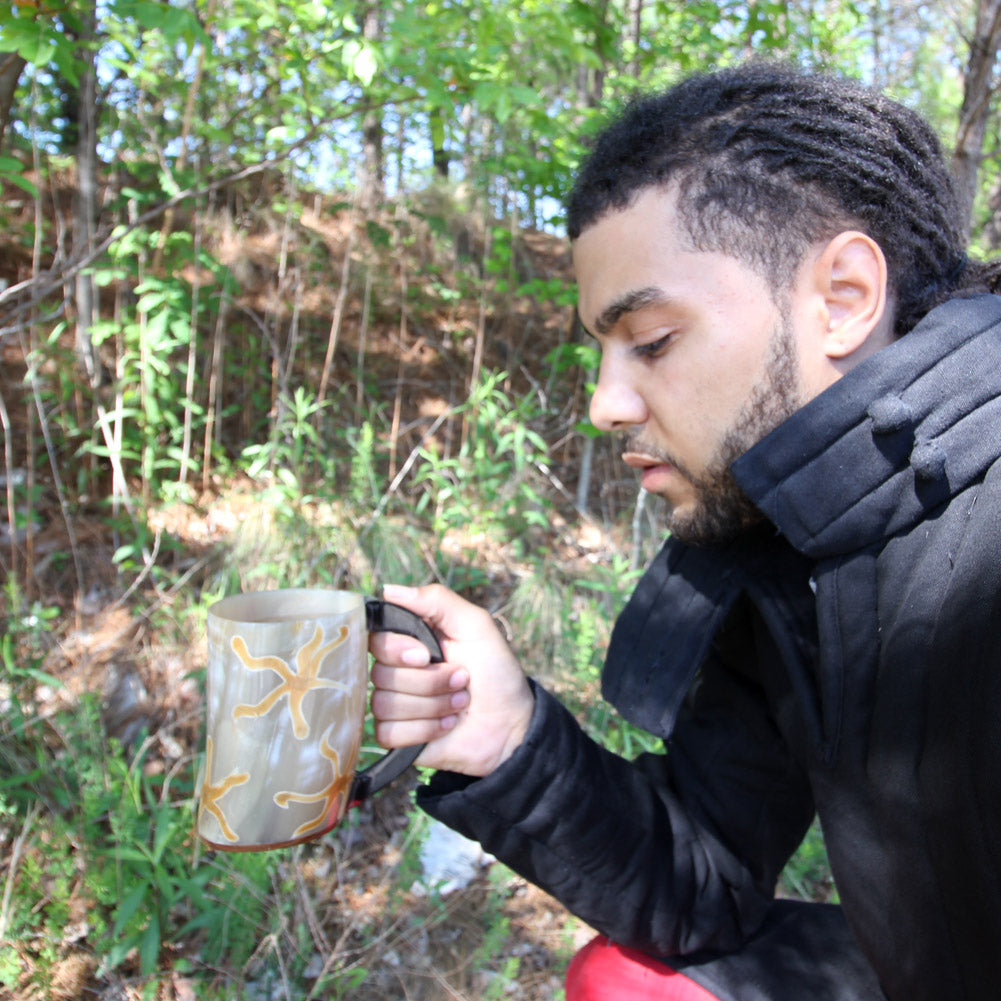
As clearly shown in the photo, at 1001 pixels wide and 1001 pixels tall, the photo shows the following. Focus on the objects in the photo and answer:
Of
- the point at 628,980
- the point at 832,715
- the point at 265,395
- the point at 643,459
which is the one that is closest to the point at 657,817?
the point at 628,980

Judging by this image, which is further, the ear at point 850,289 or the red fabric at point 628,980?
the red fabric at point 628,980

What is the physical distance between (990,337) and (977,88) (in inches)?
130

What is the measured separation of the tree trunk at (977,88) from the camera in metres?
3.31

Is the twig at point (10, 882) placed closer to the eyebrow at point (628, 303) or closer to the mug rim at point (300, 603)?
the mug rim at point (300, 603)

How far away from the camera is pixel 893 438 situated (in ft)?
3.24

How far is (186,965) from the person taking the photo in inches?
69.6

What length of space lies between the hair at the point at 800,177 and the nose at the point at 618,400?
0.23 meters

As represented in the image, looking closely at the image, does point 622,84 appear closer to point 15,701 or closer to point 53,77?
point 53,77

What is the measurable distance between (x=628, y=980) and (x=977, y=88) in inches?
156

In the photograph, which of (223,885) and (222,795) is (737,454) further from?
(223,885)

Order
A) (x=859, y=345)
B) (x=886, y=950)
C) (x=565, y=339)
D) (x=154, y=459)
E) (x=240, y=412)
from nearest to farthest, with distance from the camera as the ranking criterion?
(x=886, y=950) → (x=859, y=345) → (x=154, y=459) → (x=240, y=412) → (x=565, y=339)

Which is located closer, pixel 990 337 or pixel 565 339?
pixel 990 337

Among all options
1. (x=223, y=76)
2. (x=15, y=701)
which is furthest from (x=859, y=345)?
(x=223, y=76)

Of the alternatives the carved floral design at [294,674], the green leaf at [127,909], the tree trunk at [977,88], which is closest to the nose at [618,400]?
the carved floral design at [294,674]
